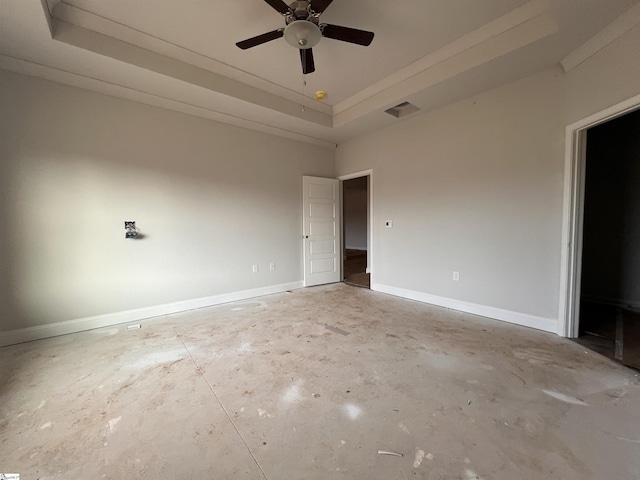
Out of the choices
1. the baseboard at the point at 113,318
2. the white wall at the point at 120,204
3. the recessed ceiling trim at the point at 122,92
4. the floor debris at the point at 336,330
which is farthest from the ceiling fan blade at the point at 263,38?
the baseboard at the point at 113,318

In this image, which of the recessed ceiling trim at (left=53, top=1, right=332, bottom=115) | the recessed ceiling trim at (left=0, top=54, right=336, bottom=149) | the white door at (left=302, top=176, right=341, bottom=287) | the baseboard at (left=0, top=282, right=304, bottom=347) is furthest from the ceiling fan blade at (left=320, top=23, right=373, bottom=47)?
the baseboard at (left=0, top=282, right=304, bottom=347)

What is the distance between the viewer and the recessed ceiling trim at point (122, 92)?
2500 millimetres

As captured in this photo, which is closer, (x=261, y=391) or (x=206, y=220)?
(x=261, y=391)

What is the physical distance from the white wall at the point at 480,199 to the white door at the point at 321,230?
1013mm

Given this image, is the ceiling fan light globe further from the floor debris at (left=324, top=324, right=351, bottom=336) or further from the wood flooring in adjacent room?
the wood flooring in adjacent room

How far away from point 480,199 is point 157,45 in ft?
13.1

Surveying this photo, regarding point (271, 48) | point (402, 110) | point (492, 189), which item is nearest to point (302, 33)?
point (271, 48)

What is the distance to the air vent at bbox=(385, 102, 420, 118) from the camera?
367 centimetres

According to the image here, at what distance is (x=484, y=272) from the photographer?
3.22 m

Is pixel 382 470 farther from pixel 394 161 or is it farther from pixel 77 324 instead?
pixel 394 161

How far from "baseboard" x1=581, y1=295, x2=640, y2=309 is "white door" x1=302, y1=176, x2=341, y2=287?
152 inches

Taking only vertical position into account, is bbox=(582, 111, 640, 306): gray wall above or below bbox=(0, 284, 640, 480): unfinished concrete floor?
above

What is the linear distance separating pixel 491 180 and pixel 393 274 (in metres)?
1.93

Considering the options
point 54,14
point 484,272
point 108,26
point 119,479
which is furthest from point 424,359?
point 54,14
